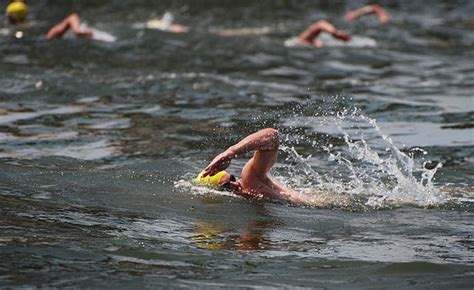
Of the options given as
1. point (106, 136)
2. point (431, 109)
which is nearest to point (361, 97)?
point (431, 109)

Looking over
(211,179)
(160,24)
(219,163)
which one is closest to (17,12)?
(160,24)

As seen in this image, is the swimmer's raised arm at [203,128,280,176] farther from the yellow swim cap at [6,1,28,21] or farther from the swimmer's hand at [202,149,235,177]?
the yellow swim cap at [6,1,28,21]

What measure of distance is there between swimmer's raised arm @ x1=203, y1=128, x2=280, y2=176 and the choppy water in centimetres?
46

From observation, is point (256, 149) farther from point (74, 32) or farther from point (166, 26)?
point (166, 26)

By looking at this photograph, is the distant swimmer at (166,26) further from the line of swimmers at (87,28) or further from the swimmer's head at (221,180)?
the swimmer's head at (221,180)

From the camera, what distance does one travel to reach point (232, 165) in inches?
472

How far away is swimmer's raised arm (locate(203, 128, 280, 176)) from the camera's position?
8.93 metres

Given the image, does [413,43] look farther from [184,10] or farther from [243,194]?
[243,194]

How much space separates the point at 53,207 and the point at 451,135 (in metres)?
6.62

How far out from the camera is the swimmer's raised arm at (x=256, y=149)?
352 inches

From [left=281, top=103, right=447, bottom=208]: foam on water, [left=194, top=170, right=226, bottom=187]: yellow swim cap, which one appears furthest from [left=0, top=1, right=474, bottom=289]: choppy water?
[left=194, top=170, right=226, bottom=187]: yellow swim cap

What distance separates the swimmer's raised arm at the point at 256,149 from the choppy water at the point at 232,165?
46 cm

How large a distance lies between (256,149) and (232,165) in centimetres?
248

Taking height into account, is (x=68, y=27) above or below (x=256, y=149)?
above
